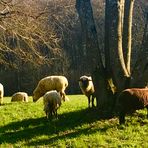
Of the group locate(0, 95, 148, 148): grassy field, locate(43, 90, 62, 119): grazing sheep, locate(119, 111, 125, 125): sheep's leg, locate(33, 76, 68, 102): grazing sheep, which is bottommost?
locate(0, 95, 148, 148): grassy field

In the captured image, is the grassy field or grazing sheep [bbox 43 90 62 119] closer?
the grassy field

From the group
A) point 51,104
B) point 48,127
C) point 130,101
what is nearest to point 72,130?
point 48,127

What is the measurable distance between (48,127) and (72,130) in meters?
0.92

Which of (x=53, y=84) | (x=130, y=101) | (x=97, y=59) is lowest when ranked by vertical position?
(x=130, y=101)

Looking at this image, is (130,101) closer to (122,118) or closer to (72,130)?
(122,118)

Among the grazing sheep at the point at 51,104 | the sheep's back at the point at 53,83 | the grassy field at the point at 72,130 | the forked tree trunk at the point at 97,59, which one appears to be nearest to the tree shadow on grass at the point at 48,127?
the grassy field at the point at 72,130

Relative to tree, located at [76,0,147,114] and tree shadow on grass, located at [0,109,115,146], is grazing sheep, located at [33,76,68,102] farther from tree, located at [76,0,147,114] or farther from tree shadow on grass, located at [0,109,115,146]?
tree, located at [76,0,147,114]

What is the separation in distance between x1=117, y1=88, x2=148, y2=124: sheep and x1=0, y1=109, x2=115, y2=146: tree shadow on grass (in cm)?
61

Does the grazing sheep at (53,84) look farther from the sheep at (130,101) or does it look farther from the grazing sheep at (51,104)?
the sheep at (130,101)

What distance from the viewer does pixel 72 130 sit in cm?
1302

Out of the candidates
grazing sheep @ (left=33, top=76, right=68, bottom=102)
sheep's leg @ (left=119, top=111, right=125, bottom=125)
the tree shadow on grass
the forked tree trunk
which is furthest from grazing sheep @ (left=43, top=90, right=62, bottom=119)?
grazing sheep @ (left=33, top=76, right=68, bottom=102)

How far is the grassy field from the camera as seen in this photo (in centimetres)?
1177

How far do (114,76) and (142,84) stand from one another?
96 cm

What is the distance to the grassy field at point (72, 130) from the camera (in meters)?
11.8
